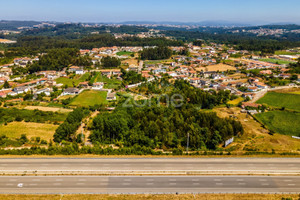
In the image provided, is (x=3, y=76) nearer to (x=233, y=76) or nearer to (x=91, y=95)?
(x=91, y=95)

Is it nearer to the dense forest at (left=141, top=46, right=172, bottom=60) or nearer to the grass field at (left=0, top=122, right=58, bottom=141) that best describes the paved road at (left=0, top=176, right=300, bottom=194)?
the grass field at (left=0, top=122, right=58, bottom=141)

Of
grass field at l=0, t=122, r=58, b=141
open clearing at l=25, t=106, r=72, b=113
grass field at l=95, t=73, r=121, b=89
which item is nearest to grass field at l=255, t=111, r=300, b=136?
grass field at l=0, t=122, r=58, b=141

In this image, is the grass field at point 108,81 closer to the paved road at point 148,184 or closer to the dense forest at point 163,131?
the dense forest at point 163,131

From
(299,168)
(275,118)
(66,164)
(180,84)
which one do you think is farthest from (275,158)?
(180,84)

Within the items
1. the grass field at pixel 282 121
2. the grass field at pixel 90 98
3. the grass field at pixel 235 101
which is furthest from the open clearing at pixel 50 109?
the grass field at pixel 282 121

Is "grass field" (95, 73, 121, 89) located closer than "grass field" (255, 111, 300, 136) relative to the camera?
No

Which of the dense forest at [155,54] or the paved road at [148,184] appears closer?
the paved road at [148,184]
